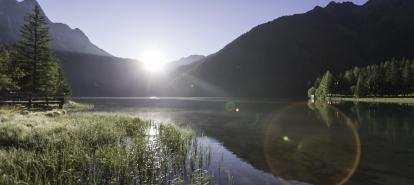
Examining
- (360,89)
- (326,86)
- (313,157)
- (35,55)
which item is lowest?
(313,157)

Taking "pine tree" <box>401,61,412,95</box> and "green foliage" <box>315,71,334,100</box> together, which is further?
"green foliage" <box>315,71,334,100</box>

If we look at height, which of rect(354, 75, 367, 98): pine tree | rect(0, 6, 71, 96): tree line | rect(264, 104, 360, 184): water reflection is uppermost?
rect(0, 6, 71, 96): tree line

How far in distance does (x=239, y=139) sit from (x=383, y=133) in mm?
17234

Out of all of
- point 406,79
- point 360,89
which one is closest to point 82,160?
point 360,89

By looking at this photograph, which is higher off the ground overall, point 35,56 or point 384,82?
point 35,56

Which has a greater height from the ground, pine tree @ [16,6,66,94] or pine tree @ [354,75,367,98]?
pine tree @ [16,6,66,94]

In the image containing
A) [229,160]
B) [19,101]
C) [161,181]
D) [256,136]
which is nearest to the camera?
[161,181]

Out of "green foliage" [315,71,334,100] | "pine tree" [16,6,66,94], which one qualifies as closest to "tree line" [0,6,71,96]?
"pine tree" [16,6,66,94]

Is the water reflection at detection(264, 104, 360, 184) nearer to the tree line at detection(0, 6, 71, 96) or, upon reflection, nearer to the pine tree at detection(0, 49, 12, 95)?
the tree line at detection(0, 6, 71, 96)

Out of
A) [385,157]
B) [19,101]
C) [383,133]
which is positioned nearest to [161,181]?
[385,157]

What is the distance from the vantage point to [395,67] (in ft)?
445

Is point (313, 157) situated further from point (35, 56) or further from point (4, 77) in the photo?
point (4, 77)

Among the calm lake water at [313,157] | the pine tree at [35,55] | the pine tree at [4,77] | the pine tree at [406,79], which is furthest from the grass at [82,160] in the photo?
the pine tree at [406,79]

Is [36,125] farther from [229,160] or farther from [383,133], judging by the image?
[383,133]
